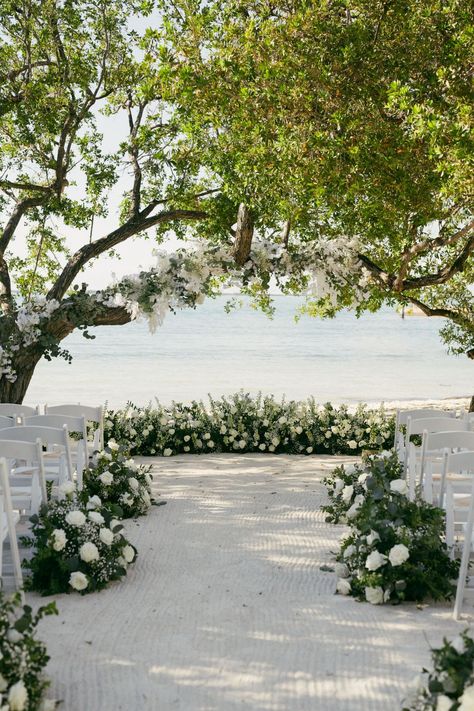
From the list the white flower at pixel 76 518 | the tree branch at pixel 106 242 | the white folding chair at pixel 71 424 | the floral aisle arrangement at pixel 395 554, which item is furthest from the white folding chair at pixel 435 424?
the tree branch at pixel 106 242

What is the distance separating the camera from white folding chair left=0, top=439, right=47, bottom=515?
5.52m

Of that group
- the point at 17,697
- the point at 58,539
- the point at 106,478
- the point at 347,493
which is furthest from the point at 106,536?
the point at 347,493

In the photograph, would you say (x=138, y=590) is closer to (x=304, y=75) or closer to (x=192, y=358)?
(x=304, y=75)

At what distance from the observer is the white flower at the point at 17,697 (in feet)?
11.1

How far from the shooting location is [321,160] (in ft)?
26.0

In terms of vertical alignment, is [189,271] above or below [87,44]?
below

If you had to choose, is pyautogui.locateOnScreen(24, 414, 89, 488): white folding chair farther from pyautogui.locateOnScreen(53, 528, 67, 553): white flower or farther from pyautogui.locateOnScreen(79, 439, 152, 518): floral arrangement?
pyautogui.locateOnScreen(53, 528, 67, 553): white flower

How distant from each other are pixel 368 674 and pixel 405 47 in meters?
6.32

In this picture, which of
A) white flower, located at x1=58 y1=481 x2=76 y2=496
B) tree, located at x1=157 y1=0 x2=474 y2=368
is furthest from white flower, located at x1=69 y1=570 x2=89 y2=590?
tree, located at x1=157 y1=0 x2=474 y2=368

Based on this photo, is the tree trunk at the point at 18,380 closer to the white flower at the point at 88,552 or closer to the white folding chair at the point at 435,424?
the white folding chair at the point at 435,424

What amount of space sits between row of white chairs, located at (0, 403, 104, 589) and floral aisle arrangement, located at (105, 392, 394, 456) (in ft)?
7.60

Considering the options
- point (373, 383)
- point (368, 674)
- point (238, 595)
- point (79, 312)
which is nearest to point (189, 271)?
point (79, 312)

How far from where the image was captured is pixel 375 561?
5.16 m

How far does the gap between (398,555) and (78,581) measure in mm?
1966
